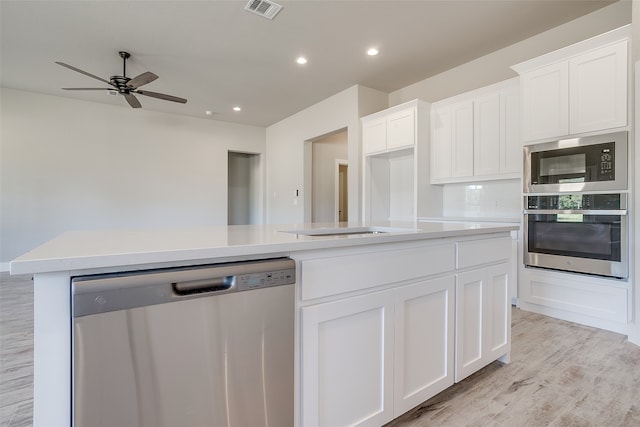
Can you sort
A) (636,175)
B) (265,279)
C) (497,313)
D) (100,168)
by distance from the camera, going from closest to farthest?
(265,279) → (497,313) → (636,175) → (100,168)

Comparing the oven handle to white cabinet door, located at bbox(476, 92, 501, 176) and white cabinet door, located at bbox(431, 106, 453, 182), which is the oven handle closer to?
white cabinet door, located at bbox(476, 92, 501, 176)

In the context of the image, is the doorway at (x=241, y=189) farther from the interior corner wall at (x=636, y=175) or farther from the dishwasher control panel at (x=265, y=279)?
the dishwasher control panel at (x=265, y=279)

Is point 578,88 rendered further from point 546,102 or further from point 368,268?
point 368,268

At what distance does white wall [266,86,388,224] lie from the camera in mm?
4598

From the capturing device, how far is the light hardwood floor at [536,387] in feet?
4.82

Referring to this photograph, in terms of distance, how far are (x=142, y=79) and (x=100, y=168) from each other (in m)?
2.85

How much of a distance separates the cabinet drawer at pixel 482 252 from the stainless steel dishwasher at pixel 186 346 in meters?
1.01

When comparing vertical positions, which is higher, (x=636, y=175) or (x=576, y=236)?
(x=636, y=175)

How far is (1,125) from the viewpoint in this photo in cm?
464

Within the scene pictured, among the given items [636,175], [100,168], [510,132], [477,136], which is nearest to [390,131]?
[477,136]

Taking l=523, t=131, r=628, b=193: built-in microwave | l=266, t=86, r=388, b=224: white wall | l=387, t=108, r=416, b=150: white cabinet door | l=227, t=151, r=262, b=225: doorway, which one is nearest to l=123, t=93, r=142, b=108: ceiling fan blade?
l=266, t=86, r=388, b=224: white wall

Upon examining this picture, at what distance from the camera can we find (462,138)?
369cm

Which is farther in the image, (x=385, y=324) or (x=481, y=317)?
(x=481, y=317)

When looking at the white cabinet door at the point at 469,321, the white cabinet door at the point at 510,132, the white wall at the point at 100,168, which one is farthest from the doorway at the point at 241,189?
the white cabinet door at the point at 469,321
